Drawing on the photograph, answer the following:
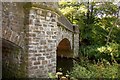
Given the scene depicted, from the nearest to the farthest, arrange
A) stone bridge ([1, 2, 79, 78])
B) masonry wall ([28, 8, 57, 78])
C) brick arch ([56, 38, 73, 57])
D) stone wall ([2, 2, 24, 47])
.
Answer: stone wall ([2, 2, 24, 47]) < stone bridge ([1, 2, 79, 78]) < masonry wall ([28, 8, 57, 78]) < brick arch ([56, 38, 73, 57])

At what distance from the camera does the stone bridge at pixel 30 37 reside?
493 centimetres

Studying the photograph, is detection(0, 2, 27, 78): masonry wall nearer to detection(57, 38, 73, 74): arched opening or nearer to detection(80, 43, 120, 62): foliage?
detection(80, 43, 120, 62): foliage

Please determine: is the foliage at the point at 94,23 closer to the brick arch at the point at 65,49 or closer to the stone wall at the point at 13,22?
the brick arch at the point at 65,49

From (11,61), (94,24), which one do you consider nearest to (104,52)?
(94,24)

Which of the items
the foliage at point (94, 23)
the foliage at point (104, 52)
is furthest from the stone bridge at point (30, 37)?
the foliage at point (94, 23)

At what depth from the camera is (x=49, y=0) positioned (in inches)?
227

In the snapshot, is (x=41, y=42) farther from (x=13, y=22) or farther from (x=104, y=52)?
(x=104, y=52)

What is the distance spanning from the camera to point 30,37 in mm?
5332

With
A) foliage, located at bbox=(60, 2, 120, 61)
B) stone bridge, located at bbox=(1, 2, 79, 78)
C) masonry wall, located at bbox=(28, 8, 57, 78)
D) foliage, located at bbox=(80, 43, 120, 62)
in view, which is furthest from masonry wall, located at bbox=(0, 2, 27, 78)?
foliage, located at bbox=(60, 2, 120, 61)

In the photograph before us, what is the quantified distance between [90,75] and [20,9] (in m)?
2.21

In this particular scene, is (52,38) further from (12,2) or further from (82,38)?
(82,38)

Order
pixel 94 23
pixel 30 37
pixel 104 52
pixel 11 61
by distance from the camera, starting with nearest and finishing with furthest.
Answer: pixel 30 37 < pixel 11 61 < pixel 104 52 < pixel 94 23

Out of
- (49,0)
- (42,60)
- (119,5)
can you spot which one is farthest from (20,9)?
(119,5)

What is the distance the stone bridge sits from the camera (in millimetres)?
4934
